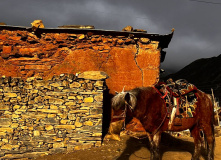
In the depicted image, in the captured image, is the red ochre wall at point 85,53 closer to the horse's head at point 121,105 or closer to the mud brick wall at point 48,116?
the mud brick wall at point 48,116

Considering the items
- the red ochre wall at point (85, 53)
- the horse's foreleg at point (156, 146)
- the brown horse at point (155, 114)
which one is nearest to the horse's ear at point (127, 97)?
the brown horse at point (155, 114)

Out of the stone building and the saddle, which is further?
the stone building

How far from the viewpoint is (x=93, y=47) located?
7.03 metres

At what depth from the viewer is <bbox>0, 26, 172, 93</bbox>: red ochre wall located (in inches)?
269

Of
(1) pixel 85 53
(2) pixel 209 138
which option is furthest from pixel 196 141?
(1) pixel 85 53

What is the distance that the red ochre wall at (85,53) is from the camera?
22.5 feet

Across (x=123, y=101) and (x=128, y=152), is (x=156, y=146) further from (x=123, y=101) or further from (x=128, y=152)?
(x=128, y=152)

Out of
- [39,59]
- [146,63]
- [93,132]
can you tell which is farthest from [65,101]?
[146,63]

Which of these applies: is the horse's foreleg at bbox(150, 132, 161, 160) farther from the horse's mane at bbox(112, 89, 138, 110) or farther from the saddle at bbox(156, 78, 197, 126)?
the horse's mane at bbox(112, 89, 138, 110)

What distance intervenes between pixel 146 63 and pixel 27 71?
16.5ft

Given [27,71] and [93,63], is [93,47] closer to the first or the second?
[93,63]

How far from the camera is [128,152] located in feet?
17.2

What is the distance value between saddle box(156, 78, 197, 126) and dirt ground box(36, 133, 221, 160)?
5.24 feet

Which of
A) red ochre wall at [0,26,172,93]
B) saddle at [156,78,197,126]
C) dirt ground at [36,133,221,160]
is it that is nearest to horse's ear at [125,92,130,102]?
saddle at [156,78,197,126]
